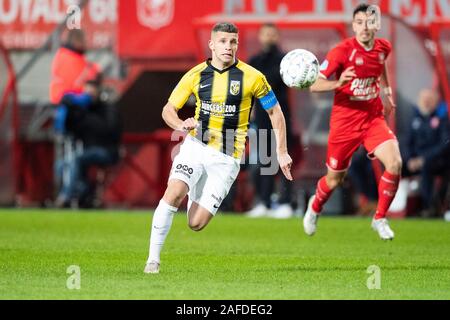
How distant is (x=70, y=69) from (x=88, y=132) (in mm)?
1115

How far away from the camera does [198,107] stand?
1103 cm

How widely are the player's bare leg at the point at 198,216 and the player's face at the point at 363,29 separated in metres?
3.25

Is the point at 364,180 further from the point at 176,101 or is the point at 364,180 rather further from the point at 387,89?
the point at 176,101

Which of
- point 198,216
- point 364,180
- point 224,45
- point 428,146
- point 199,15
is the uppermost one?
point 224,45

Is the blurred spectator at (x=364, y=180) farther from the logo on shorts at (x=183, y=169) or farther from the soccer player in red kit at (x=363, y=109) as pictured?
the logo on shorts at (x=183, y=169)

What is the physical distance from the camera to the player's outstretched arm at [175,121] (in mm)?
9648

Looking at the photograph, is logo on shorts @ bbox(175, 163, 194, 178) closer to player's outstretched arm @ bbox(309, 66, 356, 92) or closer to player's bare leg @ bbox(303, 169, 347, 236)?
player's outstretched arm @ bbox(309, 66, 356, 92)

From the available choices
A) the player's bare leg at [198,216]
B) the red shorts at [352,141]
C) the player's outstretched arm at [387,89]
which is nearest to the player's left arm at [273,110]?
the player's bare leg at [198,216]

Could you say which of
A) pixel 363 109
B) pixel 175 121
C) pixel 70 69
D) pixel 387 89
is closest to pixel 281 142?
pixel 175 121

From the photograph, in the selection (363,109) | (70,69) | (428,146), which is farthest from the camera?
(70,69)

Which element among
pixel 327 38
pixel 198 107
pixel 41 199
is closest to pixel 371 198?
pixel 327 38

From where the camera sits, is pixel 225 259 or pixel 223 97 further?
pixel 225 259

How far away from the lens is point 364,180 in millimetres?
19172

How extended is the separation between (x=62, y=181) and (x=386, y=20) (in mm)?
6035
